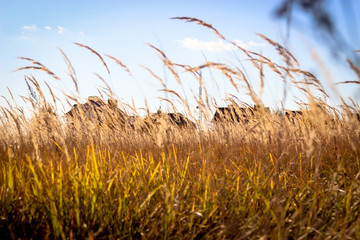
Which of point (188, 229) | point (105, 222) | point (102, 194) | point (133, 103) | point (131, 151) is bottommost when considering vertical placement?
point (188, 229)

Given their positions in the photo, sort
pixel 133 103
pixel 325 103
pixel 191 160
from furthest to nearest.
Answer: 1. pixel 325 103
2. pixel 133 103
3. pixel 191 160

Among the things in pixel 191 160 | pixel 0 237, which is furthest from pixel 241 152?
pixel 0 237

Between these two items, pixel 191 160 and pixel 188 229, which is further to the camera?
pixel 191 160

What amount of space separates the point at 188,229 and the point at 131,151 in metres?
1.44

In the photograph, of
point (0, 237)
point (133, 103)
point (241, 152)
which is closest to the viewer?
point (0, 237)

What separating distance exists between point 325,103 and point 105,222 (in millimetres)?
2963

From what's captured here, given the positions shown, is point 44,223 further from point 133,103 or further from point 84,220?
point 133,103

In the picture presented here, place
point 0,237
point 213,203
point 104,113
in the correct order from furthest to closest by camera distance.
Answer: point 104,113 → point 213,203 → point 0,237

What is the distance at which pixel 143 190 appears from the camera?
5.94 feet

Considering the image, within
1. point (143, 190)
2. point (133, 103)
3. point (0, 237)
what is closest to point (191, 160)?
point (143, 190)

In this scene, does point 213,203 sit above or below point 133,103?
below

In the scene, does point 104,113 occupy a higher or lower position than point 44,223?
higher

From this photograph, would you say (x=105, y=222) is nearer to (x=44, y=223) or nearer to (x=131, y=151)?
(x=44, y=223)

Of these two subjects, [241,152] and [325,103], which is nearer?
[241,152]
